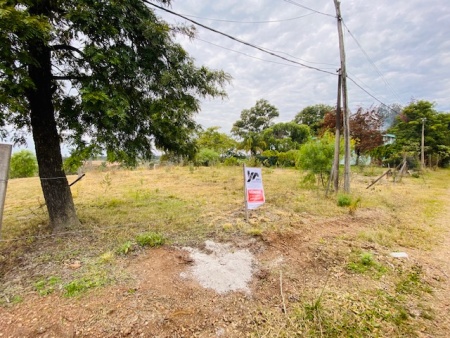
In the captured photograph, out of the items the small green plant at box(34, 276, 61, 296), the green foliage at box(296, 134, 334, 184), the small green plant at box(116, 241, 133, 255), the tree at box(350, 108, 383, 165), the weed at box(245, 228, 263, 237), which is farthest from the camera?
the tree at box(350, 108, 383, 165)

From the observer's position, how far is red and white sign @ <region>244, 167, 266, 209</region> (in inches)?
166

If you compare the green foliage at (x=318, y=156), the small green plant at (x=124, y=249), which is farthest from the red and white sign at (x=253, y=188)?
the green foliage at (x=318, y=156)

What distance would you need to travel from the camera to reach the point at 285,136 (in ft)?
88.9

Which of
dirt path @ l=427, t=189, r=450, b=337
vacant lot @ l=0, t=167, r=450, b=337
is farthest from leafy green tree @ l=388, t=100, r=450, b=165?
vacant lot @ l=0, t=167, r=450, b=337

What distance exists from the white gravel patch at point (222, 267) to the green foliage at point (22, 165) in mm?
21099

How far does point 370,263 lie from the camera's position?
118 inches

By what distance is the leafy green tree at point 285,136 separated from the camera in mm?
25250

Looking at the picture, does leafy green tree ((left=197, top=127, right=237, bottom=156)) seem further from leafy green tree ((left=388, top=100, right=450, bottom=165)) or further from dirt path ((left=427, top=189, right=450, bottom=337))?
dirt path ((left=427, top=189, right=450, bottom=337))

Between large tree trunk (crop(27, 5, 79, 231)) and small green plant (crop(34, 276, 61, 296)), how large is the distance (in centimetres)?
157

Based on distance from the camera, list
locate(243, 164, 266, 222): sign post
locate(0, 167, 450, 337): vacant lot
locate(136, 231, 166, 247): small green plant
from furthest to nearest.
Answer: locate(243, 164, 266, 222): sign post
locate(136, 231, 166, 247): small green plant
locate(0, 167, 450, 337): vacant lot

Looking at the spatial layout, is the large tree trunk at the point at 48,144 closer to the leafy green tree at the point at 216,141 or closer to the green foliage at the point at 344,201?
the green foliage at the point at 344,201

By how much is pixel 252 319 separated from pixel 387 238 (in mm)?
3180

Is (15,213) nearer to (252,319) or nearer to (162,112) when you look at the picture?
(162,112)

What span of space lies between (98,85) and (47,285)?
248 centimetres
